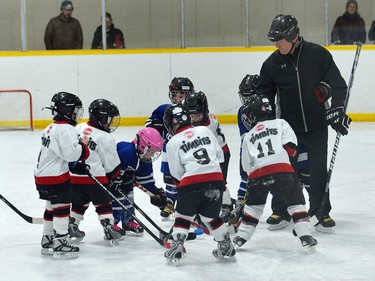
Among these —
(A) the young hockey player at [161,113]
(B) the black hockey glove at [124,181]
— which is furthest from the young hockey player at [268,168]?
(A) the young hockey player at [161,113]

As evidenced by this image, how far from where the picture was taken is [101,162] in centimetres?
452

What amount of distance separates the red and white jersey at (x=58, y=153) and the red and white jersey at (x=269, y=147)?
895 mm

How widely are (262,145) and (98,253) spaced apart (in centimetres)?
103

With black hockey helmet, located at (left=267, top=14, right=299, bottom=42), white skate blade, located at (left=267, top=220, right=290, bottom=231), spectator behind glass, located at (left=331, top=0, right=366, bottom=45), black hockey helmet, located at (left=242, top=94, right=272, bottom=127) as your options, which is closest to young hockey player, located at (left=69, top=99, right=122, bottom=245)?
black hockey helmet, located at (left=242, top=94, right=272, bottom=127)

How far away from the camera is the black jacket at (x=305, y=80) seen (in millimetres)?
4883

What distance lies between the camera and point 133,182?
4734mm

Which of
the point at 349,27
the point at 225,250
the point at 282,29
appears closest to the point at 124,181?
the point at 225,250

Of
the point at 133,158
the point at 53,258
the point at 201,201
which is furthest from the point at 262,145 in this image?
the point at 53,258

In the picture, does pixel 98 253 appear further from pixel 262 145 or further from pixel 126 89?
pixel 126 89

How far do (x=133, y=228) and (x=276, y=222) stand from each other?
0.85 metres

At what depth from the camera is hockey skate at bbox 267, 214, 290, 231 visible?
4879 millimetres

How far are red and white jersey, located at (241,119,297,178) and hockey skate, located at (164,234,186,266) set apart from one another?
0.57m

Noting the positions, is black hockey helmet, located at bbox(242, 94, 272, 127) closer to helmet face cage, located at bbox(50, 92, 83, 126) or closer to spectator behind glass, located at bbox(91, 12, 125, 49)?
helmet face cage, located at bbox(50, 92, 83, 126)

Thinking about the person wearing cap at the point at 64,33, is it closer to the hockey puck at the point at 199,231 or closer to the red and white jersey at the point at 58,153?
the hockey puck at the point at 199,231
